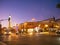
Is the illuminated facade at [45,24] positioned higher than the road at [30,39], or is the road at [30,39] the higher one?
the illuminated facade at [45,24]

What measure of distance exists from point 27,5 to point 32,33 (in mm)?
534

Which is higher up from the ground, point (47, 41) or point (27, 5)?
point (27, 5)

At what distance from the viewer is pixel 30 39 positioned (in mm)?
11188

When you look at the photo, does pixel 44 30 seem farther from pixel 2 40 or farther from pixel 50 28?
pixel 2 40

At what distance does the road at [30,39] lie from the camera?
11.1 meters

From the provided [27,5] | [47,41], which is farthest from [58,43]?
[27,5]

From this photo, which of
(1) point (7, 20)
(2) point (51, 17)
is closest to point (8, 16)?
(1) point (7, 20)

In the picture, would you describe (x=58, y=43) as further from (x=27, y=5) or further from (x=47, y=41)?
(x=27, y=5)

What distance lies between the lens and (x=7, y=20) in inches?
440

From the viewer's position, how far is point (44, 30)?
11172 millimetres

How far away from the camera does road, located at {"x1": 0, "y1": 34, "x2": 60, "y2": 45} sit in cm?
1113

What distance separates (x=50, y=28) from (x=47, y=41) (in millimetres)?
251

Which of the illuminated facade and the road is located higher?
the illuminated facade

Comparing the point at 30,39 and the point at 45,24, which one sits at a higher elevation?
the point at 45,24
